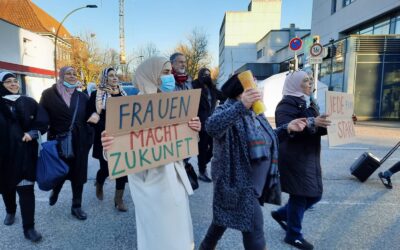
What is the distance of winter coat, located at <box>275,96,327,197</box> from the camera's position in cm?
279

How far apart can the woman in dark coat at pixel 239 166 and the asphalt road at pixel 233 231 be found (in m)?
0.94

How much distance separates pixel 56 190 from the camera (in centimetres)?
397

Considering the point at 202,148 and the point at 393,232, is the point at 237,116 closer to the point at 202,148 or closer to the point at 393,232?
the point at 393,232

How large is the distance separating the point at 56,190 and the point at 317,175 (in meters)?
3.31

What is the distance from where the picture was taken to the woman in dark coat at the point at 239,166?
2119 millimetres

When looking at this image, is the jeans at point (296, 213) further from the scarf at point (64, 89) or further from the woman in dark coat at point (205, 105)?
the scarf at point (64, 89)

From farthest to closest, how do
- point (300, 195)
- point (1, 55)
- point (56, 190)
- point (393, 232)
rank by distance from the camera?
point (1, 55) < point (56, 190) < point (393, 232) < point (300, 195)

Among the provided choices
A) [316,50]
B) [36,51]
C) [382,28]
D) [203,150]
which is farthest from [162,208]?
[36,51]

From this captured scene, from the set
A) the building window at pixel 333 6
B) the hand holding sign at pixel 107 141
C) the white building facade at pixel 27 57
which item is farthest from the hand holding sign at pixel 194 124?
the building window at pixel 333 6

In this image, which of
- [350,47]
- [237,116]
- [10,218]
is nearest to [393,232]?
[237,116]

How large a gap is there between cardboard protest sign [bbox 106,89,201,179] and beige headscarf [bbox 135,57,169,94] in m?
0.27

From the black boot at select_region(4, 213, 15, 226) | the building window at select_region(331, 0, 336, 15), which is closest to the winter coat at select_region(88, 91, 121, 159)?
the black boot at select_region(4, 213, 15, 226)

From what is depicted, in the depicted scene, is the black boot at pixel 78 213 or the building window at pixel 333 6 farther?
the building window at pixel 333 6

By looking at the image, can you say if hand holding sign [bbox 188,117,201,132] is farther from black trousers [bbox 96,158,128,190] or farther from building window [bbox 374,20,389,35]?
building window [bbox 374,20,389,35]
